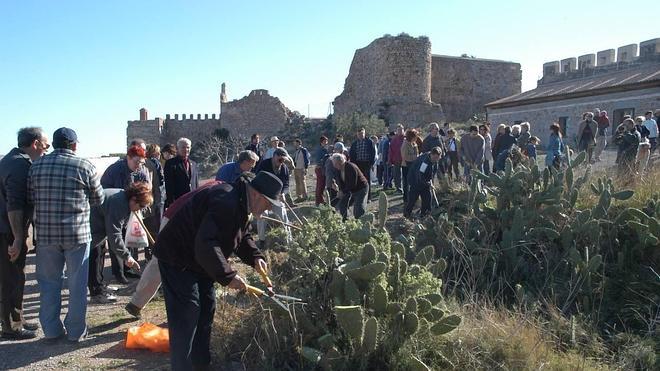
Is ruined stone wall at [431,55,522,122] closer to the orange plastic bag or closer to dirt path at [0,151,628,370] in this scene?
dirt path at [0,151,628,370]

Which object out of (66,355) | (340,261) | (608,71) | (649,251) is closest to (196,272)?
(340,261)

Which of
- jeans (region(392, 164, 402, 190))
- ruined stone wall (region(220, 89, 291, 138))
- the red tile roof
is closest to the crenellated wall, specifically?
ruined stone wall (region(220, 89, 291, 138))

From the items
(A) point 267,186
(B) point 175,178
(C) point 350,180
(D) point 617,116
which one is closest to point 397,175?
(C) point 350,180

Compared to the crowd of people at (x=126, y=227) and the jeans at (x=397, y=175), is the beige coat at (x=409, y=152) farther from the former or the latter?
the crowd of people at (x=126, y=227)

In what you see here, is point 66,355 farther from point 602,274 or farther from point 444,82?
point 444,82

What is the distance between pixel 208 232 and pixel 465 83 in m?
35.0

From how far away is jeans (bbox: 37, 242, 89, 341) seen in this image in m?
4.39

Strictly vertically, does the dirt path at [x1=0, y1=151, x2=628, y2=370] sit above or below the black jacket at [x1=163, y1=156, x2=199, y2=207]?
below

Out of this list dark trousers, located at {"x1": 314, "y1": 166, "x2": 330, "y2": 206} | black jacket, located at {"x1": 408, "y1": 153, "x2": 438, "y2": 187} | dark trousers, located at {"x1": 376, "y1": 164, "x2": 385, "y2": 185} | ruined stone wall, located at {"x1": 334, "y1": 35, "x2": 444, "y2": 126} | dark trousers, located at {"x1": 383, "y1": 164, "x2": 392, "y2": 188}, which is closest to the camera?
black jacket, located at {"x1": 408, "y1": 153, "x2": 438, "y2": 187}

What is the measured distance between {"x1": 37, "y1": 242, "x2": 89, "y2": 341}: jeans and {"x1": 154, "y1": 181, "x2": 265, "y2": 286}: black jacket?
50.2 inches

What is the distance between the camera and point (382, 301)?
3.73 meters

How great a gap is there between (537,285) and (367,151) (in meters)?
5.53

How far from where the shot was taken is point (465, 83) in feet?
118

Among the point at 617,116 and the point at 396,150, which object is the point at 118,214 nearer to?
the point at 396,150
